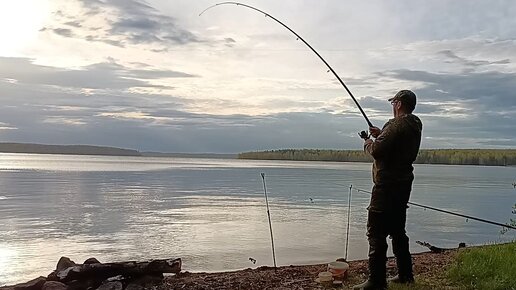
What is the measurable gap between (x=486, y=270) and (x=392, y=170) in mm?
2154

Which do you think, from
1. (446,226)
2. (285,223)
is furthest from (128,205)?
(446,226)

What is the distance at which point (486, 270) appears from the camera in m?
6.62

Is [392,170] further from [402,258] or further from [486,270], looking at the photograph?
[486,270]

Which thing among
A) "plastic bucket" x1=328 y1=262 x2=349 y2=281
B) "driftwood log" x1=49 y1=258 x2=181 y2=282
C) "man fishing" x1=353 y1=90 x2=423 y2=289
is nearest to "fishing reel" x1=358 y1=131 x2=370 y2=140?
Answer: "man fishing" x1=353 y1=90 x2=423 y2=289

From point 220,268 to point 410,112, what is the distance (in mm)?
7503

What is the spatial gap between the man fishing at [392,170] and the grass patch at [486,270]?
1.34 m

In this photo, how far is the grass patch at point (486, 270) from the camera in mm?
6153

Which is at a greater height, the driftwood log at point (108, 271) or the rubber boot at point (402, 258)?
the rubber boot at point (402, 258)

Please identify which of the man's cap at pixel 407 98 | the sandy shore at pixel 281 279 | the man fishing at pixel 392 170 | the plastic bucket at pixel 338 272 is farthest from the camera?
the plastic bucket at pixel 338 272

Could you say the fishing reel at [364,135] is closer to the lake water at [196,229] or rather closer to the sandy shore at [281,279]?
the sandy shore at [281,279]

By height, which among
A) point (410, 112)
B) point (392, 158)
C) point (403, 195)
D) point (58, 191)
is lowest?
point (58, 191)

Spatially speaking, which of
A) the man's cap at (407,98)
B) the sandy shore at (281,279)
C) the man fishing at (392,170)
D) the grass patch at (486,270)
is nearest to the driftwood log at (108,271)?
the sandy shore at (281,279)

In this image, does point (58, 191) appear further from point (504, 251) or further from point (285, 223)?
point (504, 251)

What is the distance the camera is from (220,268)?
12117mm
